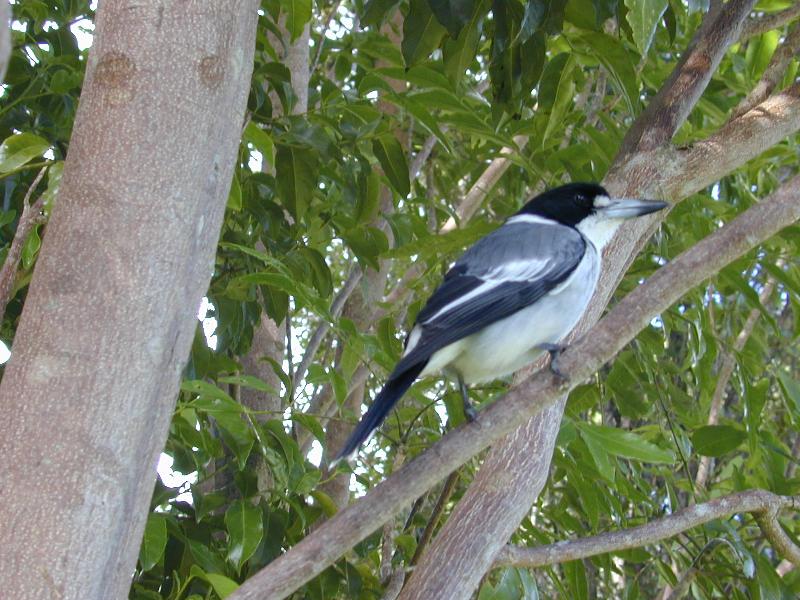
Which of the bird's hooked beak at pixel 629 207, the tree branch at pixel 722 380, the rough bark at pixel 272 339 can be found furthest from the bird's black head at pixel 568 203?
the tree branch at pixel 722 380

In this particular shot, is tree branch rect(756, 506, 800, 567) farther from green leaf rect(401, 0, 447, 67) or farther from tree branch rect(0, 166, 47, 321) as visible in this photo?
tree branch rect(0, 166, 47, 321)

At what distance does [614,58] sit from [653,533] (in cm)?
132

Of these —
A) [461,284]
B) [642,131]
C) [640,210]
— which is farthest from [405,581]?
[642,131]

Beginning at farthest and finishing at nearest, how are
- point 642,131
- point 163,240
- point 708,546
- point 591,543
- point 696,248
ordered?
1. point 708,546
2. point 642,131
3. point 591,543
4. point 696,248
5. point 163,240

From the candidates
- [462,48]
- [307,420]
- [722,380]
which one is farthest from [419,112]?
[722,380]

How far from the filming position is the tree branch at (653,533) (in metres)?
2.92

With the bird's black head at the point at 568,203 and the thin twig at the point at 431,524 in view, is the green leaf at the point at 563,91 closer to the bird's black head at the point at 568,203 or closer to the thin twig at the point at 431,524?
the bird's black head at the point at 568,203

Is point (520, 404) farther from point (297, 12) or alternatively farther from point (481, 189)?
point (481, 189)

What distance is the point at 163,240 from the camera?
1.96 m

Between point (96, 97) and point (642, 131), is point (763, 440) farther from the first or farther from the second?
point (96, 97)

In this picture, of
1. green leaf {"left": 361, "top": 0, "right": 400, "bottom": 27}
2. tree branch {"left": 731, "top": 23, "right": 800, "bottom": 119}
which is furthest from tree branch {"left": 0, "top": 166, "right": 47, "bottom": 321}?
tree branch {"left": 731, "top": 23, "right": 800, "bottom": 119}

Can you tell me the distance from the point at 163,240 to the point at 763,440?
2.45 meters

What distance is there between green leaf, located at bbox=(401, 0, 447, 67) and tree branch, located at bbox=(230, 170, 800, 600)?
960 mm

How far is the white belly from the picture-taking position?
307cm
